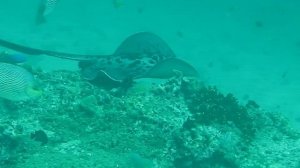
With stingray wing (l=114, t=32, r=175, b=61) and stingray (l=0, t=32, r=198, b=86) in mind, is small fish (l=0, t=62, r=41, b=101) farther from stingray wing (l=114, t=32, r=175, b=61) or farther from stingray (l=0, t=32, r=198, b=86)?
stingray wing (l=114, t=32, r=175, b=61)

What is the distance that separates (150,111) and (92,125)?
1.01 m

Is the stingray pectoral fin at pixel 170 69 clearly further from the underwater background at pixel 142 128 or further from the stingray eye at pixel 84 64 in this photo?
the stingray eye at pixel 84 64

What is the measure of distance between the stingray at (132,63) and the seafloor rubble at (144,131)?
0.80ft

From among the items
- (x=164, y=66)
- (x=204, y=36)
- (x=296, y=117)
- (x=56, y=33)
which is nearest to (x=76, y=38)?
(x=56, y=33)

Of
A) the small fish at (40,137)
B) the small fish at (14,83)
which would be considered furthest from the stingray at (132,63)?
the small fish at (40,137)

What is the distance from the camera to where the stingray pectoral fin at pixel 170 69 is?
6668mm

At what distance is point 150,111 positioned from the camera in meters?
6.18

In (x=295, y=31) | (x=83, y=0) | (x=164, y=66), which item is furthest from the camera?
(x=83, y=0)

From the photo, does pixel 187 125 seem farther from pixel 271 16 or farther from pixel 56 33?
pixel 271 16

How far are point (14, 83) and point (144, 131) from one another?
7.08 feet

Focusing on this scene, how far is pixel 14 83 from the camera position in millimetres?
5578

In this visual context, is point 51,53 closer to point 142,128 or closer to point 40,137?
point 40,137

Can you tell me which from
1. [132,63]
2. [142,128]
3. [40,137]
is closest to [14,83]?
[40,137]

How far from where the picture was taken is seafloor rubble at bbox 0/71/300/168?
520cm
